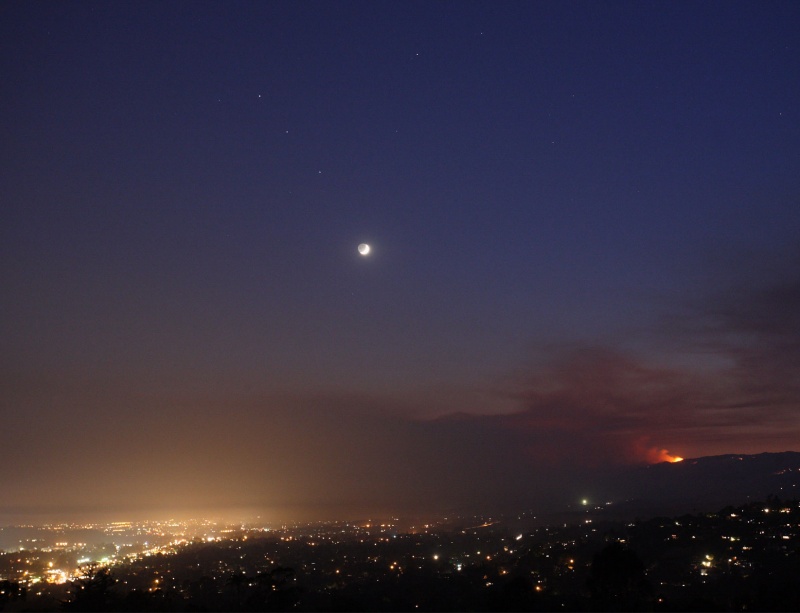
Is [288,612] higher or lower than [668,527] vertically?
higher

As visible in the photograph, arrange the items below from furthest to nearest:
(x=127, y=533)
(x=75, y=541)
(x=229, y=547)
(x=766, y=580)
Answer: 1. (x=127, y=533)
2. (x=75, y=541)
3. (x=229, y=547)
4. (x=766, y=580)

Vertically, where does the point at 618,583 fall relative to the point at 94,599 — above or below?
below

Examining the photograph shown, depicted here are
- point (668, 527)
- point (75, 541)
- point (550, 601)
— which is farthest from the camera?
point (75, 541)

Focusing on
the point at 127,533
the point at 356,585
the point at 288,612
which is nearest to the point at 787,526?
the point at 356,585

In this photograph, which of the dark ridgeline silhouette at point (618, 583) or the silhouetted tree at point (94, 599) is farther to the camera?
the dark ridgeline silhouette at point (618, 583)

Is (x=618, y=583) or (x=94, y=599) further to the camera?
(x=94, y=599)

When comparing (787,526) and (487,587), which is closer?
(487,587)

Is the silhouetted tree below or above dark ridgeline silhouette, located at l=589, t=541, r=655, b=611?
above

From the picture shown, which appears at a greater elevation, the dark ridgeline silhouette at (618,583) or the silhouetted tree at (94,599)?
the silhouetted tree at (94,599)

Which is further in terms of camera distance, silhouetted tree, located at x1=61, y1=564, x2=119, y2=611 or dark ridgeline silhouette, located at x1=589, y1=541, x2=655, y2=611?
dark ridgeline silhouette, located at x1=589, y1=541, x2=655, y2=611

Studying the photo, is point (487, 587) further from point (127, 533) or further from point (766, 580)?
point (127, 533)
